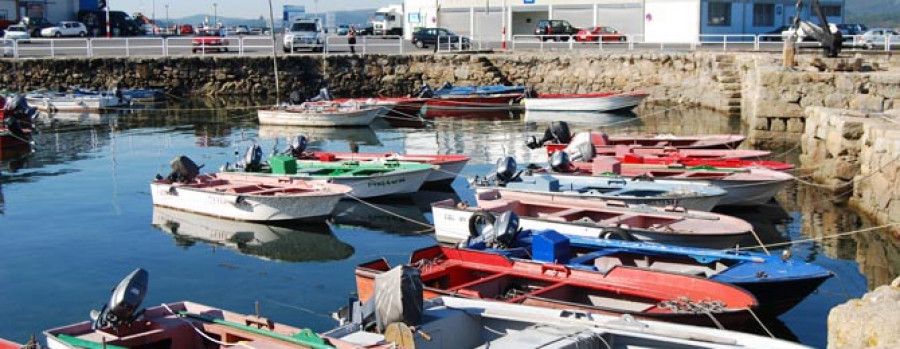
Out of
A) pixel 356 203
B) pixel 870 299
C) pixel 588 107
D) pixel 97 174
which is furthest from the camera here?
pixel 588 107

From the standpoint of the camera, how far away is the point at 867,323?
29.0 ft

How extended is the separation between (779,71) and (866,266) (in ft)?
47.4

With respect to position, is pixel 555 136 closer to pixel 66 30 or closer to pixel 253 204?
pixel 253 204

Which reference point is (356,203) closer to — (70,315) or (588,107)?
(70,315)

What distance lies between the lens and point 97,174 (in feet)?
83.8

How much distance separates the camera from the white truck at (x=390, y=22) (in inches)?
2790

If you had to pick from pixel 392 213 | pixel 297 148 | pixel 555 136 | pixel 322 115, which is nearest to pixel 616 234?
pixel 392 213

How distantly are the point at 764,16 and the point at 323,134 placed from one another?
26.5 m

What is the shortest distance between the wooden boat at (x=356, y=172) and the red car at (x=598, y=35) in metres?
26.2

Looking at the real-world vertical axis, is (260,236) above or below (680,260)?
below

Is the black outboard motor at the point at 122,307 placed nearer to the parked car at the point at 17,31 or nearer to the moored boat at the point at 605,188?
the moored boat at the point at 605,188

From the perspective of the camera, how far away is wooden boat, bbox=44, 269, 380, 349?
10.4m

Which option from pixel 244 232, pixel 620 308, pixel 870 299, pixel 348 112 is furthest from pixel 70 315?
pixel 348 112

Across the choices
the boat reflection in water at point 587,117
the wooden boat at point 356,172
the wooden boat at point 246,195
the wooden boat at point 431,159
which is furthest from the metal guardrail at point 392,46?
the wooden boat at point 246,195
